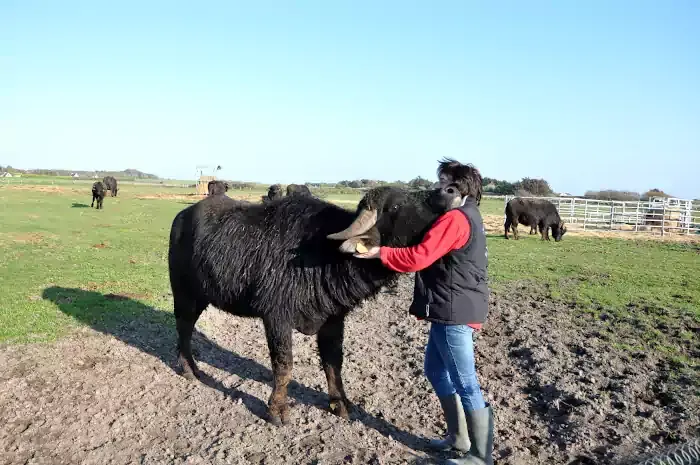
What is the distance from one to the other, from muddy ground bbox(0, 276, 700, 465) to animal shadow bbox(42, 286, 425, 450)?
0.03 meters

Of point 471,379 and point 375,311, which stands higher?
point 471,379

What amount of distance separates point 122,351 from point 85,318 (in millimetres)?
1702

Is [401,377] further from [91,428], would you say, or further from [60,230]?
[60,230]

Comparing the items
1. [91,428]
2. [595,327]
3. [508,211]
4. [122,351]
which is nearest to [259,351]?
[122,351]

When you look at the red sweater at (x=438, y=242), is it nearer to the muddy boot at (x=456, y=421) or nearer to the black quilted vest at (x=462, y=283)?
the black quilted vest at (x=462, y=283)

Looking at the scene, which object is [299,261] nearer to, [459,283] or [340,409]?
[340,409]

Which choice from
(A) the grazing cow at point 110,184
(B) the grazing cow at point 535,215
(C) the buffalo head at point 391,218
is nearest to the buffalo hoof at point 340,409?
(C) the buffalo head at point 391,218

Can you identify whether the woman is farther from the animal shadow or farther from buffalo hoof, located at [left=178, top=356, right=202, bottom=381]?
buffalo hoof, located at [left=178, top=356, right=202, bottom=381]

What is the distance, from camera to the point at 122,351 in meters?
6.96

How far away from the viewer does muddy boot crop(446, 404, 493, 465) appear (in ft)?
13.7

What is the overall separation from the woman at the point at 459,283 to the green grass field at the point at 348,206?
13.6 feet

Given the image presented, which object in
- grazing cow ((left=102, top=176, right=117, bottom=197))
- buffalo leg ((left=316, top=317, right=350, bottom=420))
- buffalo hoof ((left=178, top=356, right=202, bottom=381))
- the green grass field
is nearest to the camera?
buffalo leg ((left=316, top=317, right=350, bottom=420))

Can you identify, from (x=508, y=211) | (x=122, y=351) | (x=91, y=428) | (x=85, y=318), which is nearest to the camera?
(x=91, y=428)

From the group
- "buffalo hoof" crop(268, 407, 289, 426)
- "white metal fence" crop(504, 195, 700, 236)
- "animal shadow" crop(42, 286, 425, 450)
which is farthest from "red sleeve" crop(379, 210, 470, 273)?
"white metal fence" crop(504, 195, 700, 236)
